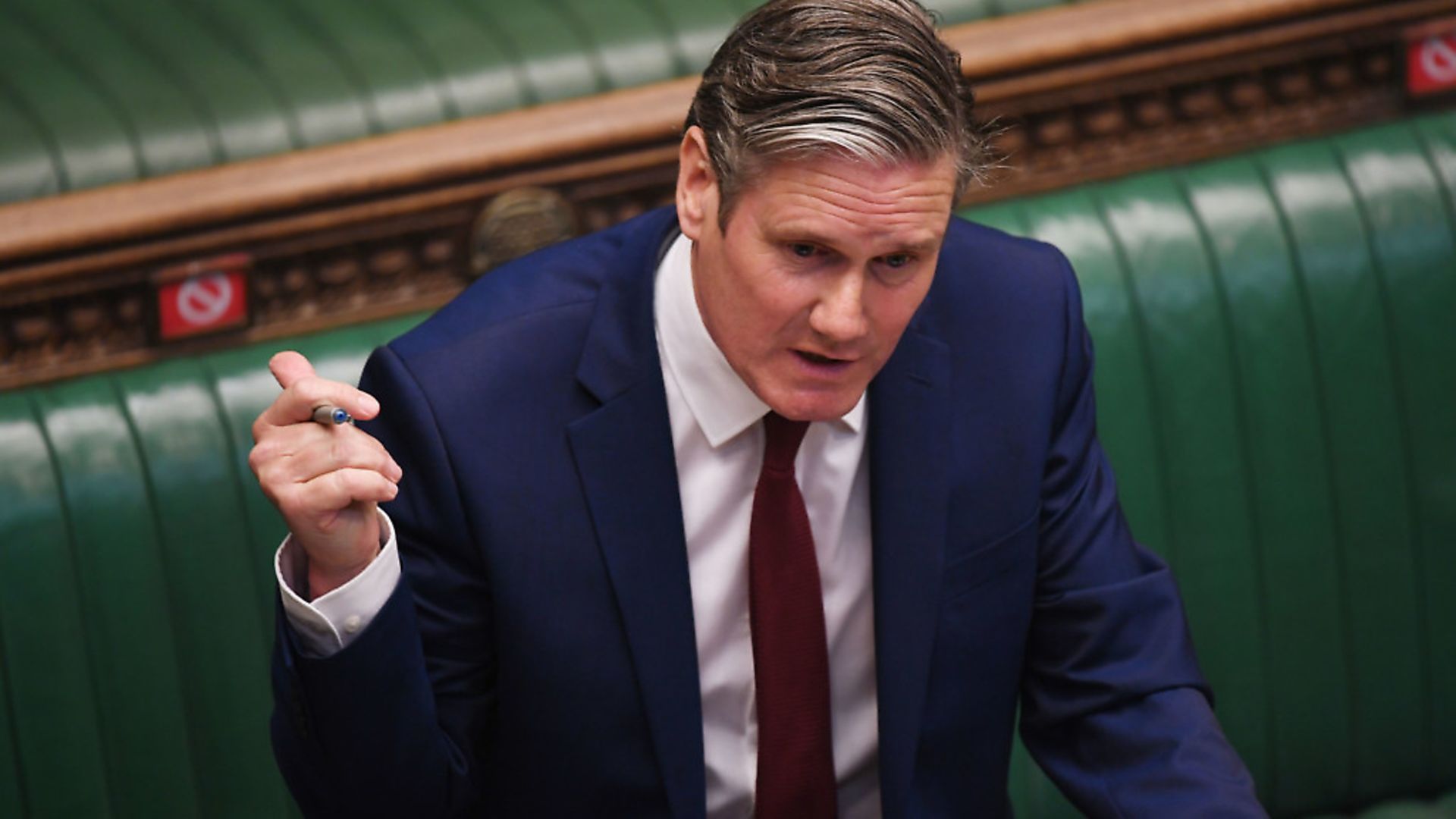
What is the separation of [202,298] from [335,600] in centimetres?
70

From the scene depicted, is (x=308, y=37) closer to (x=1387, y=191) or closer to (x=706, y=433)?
(x=706, y=433)

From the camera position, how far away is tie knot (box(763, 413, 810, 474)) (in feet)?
4.58

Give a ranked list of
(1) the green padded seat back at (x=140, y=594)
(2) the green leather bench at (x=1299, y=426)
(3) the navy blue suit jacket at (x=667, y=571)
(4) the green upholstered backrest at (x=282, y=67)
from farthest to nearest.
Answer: (2) the green leather bench at (x=1299, y=426)
(4) the green upholstered backrest at (x=282, y=67)
(1) the green padded seat back at (x=140, y=594)
(3) the navy blue suit jacket at (x=667, y=571)

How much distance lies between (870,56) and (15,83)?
3.50 feet

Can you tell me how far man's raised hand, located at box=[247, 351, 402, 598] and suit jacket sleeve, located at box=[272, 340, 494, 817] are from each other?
4.1 inches

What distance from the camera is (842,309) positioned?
1.23 m

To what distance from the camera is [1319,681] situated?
1993mm

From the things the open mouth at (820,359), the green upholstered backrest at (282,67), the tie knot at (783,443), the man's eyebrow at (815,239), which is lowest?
the tie knot at (783,443)

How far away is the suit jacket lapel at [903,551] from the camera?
1.41m

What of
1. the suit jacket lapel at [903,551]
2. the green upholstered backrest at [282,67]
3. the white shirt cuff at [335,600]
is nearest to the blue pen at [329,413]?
the white shirt cuff at [335,600]

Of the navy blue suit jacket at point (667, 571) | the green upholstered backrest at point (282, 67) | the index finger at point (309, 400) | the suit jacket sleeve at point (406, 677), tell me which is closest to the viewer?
the index finger at point (309, 400)

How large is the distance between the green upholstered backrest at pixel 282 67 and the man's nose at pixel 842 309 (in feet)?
2.56

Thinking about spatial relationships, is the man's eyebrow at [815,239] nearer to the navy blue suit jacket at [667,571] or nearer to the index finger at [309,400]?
the navy blue suit jacket at [667,571]

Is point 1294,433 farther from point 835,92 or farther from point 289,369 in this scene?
point 289,369
